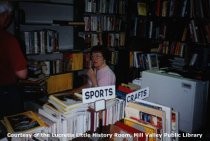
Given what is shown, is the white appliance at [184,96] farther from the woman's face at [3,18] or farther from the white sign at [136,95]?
the woman's face at [3,18]

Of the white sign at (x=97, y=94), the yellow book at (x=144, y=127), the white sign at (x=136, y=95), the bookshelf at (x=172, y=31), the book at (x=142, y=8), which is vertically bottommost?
the yellow book at (x=144, y=127)

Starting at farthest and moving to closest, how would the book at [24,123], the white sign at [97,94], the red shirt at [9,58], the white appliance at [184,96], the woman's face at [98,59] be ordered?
1. the white appliance at [184,96]
2. the woman's face at [98,59]
3. the red shirt at [9,58]
4. the white sign at [97,94]
5. the book at [24,123]

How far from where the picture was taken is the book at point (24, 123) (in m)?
1.61

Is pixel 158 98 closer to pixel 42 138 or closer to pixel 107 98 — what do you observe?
pixel 107 98

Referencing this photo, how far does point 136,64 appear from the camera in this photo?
16.5 feet

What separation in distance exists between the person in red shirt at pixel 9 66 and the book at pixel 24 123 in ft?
2.93

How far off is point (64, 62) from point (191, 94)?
2003 millimetres

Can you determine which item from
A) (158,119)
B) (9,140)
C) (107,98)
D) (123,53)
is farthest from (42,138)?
(123,53)

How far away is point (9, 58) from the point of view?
Result: 264 cm

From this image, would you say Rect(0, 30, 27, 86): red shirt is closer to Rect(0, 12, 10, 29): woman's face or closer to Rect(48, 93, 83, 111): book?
Rect(0, 12, 10, 29): woman's face

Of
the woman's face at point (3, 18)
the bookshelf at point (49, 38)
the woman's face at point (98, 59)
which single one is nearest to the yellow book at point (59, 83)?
the bookshelf at point (49, 38)

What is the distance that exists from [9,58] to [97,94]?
1.23 meters

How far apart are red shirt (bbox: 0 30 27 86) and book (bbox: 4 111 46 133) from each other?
3.17 feet

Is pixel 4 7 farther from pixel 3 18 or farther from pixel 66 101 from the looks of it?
pixel 66 101
